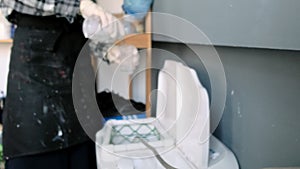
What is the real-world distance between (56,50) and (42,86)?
4.4 inches

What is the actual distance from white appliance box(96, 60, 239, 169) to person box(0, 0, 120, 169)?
0.50 feet

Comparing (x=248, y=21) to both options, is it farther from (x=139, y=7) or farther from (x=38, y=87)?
(x=139, y=7)

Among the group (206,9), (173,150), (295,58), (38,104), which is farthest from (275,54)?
(38,104)

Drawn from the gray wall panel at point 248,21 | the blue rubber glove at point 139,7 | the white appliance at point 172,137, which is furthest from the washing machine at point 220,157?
the blue rubber glove at point 139,7

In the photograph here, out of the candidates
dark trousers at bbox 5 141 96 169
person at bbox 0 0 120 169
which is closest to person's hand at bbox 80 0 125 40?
person at bbox 0 0 120 169

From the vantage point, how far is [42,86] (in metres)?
0.93

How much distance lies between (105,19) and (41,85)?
0.89 ft

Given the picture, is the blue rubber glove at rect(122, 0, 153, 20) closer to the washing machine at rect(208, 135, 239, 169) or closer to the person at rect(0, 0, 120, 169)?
the person at rect(0, 0, 120, 169)

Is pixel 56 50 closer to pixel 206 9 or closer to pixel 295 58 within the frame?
pixel 206 9

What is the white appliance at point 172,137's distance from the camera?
73 cm

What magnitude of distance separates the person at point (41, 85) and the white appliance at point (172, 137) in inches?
6.0

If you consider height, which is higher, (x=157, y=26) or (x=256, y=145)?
(x=157, y=26)

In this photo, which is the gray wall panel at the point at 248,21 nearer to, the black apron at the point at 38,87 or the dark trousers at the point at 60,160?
the black apron at the point at 38,87

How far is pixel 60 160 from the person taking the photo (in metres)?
0.98
